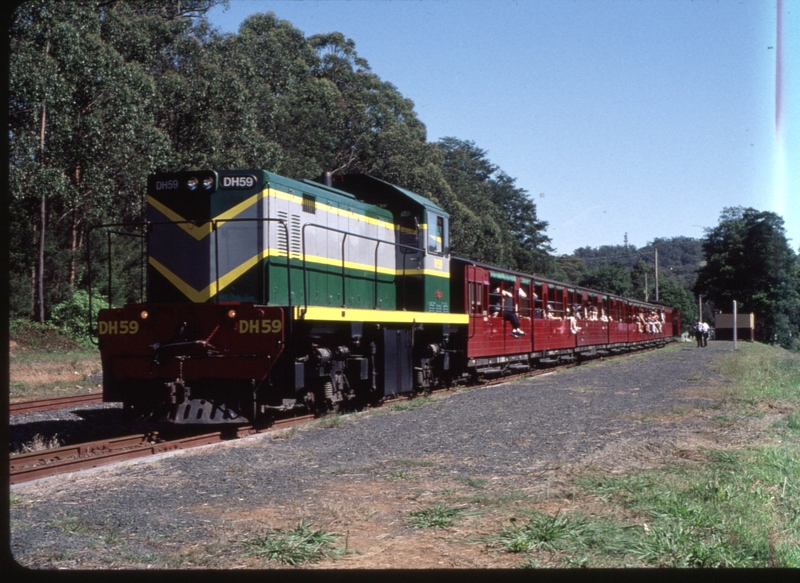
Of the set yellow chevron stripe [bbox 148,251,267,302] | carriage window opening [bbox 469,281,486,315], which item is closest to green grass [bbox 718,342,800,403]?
carriage window opening [bbox 469,281,486,315]

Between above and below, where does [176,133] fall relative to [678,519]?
above

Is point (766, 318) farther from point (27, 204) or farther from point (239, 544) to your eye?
point (239, 544)

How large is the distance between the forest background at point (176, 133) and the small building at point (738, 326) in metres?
0.96

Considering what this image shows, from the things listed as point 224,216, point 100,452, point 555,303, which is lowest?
point 100,452

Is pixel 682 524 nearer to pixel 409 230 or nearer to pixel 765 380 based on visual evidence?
pixel 409 230

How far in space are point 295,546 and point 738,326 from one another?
5656 centimetres

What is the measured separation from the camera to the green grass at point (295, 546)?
439 centimetres

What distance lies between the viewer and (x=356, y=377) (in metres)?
11.6

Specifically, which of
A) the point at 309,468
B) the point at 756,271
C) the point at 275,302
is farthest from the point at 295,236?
the point at 756,271

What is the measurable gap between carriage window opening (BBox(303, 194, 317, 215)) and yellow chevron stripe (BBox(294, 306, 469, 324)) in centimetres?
151

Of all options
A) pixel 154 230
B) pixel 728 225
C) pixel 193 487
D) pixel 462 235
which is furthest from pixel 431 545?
pixel 728 225

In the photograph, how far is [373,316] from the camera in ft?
37.3

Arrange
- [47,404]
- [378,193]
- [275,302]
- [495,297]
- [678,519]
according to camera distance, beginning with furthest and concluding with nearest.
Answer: [495,297], [378,193], [47,404], [275,302], [678,519]

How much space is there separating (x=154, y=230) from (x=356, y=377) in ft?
12.0
